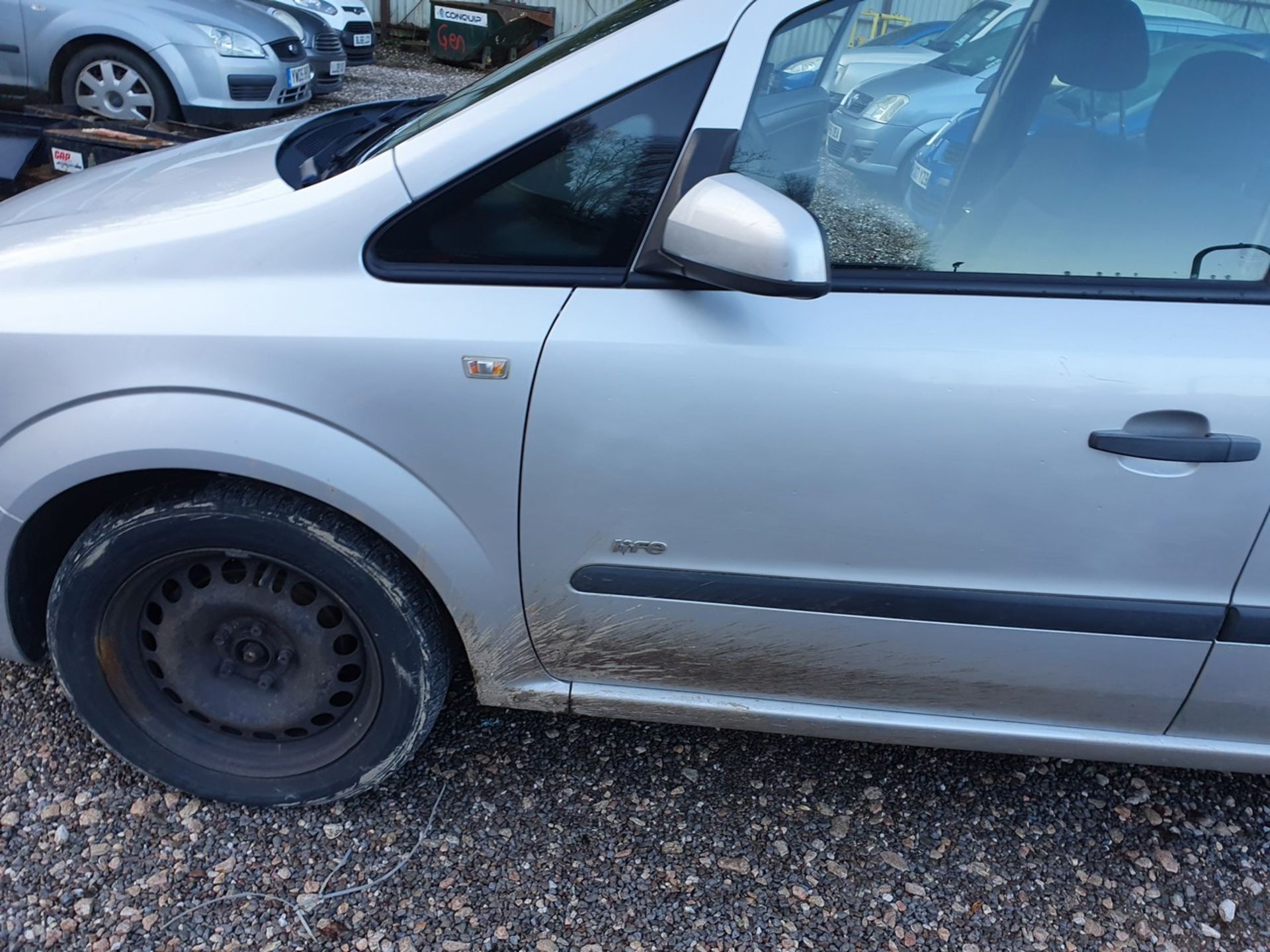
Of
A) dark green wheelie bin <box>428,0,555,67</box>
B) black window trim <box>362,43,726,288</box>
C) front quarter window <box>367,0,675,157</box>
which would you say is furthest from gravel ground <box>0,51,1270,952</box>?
dark green wheelie bin <box>428,0,555,67</box>

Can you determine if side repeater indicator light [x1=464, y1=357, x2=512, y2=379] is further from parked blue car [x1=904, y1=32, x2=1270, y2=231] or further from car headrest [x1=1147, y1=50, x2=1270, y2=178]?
car headrest [x1=1147, y1=50, x2=1270, y2=178]

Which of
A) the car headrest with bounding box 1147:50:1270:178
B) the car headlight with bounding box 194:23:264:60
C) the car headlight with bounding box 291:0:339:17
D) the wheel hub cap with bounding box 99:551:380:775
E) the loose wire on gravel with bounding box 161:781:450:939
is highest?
the car headrest with bounding box 1147:50:1270:178

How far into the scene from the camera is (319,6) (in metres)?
9.83

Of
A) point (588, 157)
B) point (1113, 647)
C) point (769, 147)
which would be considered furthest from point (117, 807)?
point (1113, 647)

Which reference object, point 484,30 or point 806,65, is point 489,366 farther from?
point 484,30

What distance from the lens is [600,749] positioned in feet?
7.95

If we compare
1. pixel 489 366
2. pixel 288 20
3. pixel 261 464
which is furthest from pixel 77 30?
pixel 489 366

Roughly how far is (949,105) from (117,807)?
2241 millimetres

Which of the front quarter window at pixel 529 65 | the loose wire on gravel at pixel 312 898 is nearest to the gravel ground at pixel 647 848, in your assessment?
the loose wire on gravel at pixel 312 898

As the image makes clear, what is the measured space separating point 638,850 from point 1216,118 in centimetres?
181

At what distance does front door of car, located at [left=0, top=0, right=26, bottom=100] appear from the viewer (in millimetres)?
6398

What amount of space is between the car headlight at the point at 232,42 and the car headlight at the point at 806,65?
6.14 m

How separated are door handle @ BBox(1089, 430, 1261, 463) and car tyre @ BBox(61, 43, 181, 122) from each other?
21.8 feet

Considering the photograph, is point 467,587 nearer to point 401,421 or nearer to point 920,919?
point 401,421
